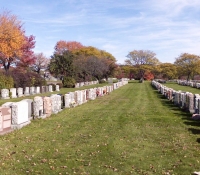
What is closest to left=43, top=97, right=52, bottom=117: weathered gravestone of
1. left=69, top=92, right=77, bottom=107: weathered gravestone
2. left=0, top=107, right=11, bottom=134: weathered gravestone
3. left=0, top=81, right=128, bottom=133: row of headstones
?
left=0, top=81, right=128, bottom=133: row of headstones

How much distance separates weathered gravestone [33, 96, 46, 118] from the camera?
522 inches

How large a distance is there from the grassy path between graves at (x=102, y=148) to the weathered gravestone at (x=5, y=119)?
1.38ft

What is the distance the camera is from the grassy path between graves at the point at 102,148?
655 cm

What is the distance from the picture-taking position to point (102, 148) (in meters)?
8.29

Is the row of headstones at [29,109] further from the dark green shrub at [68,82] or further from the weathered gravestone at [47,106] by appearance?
→ the dark green shrub at [68,82]

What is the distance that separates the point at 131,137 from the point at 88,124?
301 centimetres

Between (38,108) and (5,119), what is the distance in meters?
3.03

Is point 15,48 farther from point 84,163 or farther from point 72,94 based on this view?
point 84,163

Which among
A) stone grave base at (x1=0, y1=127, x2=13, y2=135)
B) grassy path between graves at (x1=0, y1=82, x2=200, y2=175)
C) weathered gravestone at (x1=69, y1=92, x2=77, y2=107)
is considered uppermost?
weathered gravestone at (x1=69, y1=92, x2=77, y2=107)

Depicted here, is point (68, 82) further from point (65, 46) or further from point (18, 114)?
point (65, 46)

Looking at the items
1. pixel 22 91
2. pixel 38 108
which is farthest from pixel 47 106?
pixel 22 91

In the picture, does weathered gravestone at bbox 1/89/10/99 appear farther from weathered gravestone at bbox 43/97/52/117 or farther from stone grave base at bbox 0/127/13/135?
stone grave base at bbox 0/127/13/135

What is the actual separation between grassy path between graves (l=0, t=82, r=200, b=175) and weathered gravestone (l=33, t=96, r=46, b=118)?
809 mm

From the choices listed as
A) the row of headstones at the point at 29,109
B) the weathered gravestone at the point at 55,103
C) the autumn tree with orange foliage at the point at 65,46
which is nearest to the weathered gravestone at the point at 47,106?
the row of headstones at the point at 29,109
